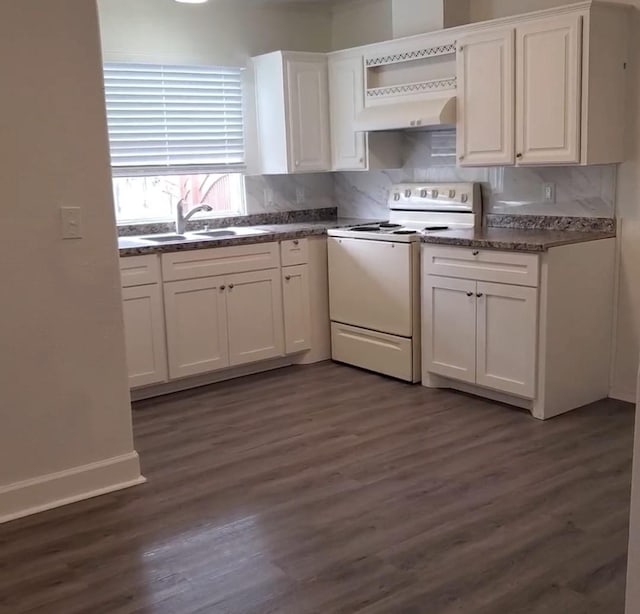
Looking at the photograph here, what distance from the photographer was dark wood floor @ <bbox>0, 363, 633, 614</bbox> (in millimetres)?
2449

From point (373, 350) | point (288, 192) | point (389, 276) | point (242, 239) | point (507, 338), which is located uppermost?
point (288, 192)

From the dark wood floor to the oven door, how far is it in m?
0.65

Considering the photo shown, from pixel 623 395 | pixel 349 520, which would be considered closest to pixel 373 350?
pixel 623 395

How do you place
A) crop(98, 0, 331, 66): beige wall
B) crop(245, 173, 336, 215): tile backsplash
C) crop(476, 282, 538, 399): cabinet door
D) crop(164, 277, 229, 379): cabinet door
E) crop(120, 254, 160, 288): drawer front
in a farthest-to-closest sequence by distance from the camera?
crop(245, 173, 336, 215): tile backsplash < crop(98, 0, 331, 66): beige wall < crop(164, 277, 229, 379): cabinet door < crop(120, 254, 160, 288): drawer front < crop(476, 282, 538, 399): cabinet door

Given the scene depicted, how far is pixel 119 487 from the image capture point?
3314mm

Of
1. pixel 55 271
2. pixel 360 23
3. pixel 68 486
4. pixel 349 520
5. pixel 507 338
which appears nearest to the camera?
pixel 349 520

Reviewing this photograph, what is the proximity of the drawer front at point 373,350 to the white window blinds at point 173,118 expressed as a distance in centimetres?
148

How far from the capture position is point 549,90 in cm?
390

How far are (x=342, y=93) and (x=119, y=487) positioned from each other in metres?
3.13

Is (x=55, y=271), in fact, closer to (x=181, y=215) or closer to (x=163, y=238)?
(x=163, y=238)

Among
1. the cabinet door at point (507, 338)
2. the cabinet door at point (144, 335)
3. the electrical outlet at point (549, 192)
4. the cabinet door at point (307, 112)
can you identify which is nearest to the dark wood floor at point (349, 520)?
the cabinet door at point (507, 338)

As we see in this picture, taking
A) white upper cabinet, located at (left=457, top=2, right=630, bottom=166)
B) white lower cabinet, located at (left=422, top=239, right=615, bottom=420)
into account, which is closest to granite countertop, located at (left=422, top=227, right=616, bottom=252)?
white lower cabinet, located at (left=422, top=239, right=615, bottom=420)

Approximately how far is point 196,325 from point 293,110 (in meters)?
1.68

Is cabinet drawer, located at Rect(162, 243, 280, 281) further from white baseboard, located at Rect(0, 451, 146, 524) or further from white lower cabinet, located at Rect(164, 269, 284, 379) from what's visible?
white baseboard, located at Rect(0, 451, 146, 524)
